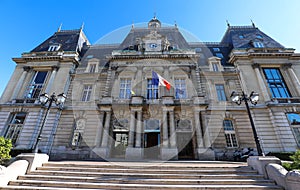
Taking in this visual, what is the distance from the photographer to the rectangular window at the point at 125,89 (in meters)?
15.3

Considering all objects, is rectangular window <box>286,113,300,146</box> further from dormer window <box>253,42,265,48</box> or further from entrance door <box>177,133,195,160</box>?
entrance door <box>177,133,195,160</box>

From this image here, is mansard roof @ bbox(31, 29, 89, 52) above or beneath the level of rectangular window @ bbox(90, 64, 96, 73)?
above

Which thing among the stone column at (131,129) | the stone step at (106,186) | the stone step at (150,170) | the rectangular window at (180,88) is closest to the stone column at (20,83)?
the stone column at (131,129)

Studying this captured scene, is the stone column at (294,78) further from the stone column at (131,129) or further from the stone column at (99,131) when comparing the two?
the stone column at (99,131)

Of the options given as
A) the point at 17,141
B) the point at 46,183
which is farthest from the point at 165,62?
the point at 17,141

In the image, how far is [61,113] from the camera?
15.4 m

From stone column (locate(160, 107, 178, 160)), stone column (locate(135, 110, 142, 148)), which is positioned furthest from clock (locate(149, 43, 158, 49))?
stone column (locate(135, 110, 142, 148))

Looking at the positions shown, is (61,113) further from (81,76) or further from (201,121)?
(201,121)

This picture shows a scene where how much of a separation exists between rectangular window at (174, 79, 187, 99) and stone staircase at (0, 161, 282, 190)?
8632mm

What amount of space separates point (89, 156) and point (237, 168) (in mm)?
11679

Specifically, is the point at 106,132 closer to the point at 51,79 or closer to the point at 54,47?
the point at 51,79

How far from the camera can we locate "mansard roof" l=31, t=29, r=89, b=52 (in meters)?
19.9

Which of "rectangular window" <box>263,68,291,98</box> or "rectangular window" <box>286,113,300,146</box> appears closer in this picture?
"rectangular window" <box>286,113,300,146</box>

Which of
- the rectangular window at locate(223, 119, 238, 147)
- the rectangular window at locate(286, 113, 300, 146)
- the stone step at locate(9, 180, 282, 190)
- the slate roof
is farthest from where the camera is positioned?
the slate roof
